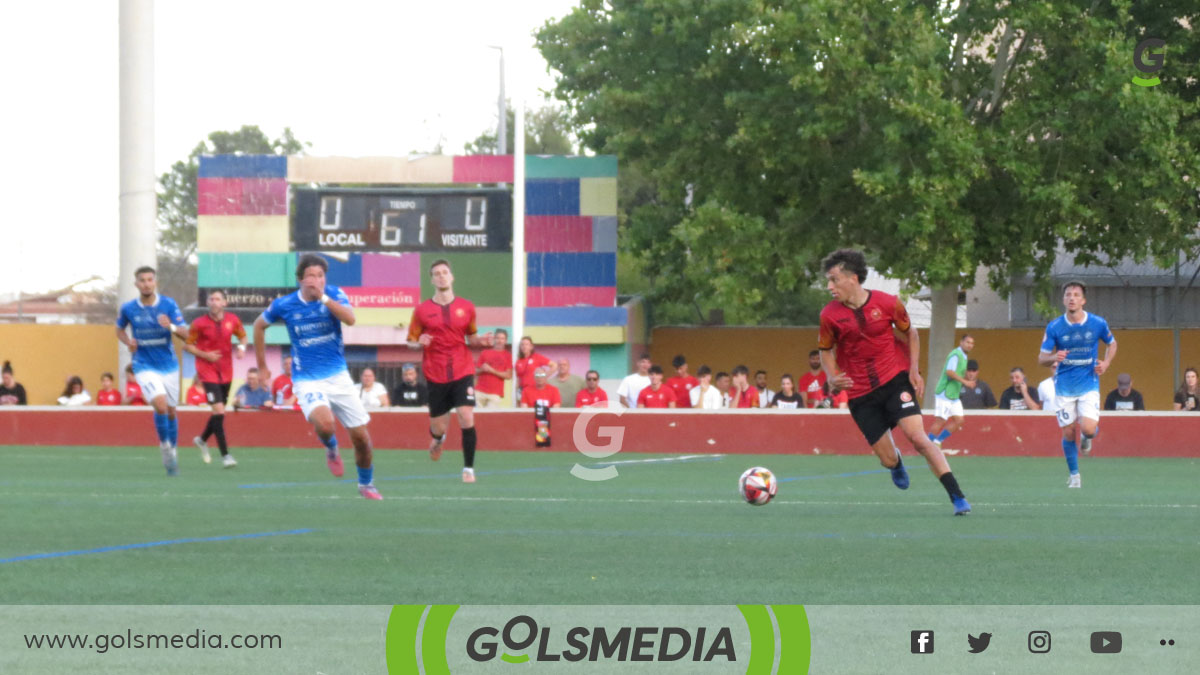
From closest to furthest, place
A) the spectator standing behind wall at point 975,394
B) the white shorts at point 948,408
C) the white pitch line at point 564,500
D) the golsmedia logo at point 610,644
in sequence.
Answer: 1. the golsmedia logo at point 610,644
2. the white pitch line at point 564,500
3. the white shorts at point 948,408
4. the spectator standing behind wall at point 975,394

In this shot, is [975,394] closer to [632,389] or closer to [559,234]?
[632,389]

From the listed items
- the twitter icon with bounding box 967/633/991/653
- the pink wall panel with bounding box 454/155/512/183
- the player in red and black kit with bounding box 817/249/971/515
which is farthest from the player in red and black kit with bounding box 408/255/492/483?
the pink wall panel with bounding box 454/155/512/183

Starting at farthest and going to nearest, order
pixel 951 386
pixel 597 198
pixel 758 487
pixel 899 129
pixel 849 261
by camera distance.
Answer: pixel 597 198 < pixel 899 129 < pixel 951 386 < pixel 758 487 < pixel 849 261

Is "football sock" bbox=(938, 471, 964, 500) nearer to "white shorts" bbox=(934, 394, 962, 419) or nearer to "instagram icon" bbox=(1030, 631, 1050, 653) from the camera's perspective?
"instagram icon" bbox=(1030, 631, 1050, 653)

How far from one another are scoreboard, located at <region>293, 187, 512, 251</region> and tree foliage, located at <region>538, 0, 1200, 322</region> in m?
2.97

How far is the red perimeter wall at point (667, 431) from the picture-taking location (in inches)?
910

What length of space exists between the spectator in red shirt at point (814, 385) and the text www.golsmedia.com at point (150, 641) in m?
21.1

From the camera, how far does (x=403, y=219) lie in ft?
104

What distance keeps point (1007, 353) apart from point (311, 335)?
82.3 feet

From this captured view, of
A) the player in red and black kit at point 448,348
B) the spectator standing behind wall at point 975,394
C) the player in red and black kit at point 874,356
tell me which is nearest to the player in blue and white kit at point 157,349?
the player in red and black kit at point 448,348

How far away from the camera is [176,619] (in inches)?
250

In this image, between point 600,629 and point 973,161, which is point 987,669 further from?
point 973,161

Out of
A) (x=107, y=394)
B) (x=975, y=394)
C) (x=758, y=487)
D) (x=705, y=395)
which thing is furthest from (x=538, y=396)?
(x=758, y=487)

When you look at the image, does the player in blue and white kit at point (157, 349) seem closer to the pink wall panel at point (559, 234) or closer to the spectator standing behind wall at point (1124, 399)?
the spectator standing behind wall at point (1124, 399)
